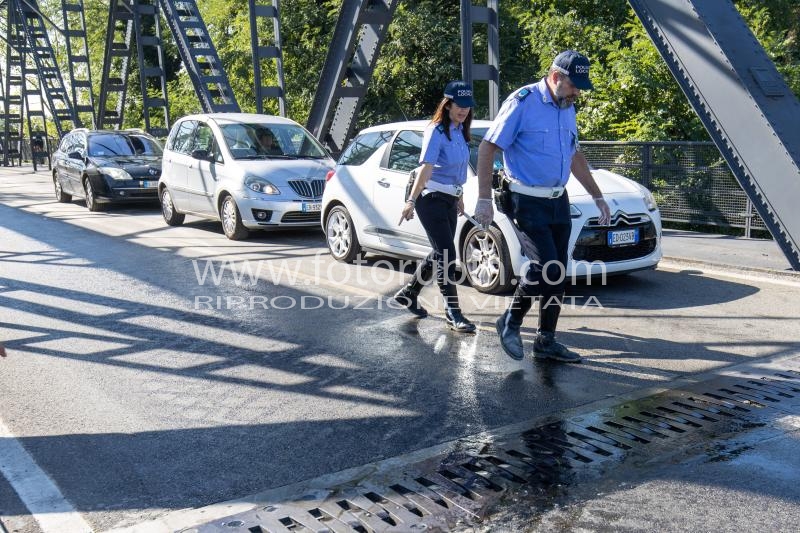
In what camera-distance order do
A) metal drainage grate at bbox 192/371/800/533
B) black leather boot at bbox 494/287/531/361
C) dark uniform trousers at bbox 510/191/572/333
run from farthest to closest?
1. black leather boot at bbox 494/287/531/361
2. dark uniform trousers at bbox 510/191/572/333
3. metal drainage grate at bbox 192/371/800/533

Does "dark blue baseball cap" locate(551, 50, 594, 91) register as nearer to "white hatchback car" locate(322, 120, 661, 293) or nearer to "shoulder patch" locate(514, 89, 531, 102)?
"shoulder patch" locate(514, 89, 531, 102)

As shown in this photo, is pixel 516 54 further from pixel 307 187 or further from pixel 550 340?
pixel 550 340

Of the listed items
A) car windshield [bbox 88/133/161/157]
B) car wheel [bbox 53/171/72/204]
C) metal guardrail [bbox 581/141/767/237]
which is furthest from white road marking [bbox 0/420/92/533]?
car wheel [bbox 53/171/72/204]

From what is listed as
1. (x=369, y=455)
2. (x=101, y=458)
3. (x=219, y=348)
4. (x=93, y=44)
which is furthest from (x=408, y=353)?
(x=93, y=44)

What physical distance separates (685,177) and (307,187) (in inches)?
222

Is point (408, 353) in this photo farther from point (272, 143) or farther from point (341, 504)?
point (272, 143)

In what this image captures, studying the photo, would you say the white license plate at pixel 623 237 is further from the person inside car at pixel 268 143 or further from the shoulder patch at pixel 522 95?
the person inside car at pixel 268 143

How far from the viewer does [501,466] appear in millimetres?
4328

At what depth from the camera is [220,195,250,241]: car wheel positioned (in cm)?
1298

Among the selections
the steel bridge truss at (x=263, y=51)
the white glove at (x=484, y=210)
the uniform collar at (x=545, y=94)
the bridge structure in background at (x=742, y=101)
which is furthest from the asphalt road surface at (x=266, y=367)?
the steel bridge truss at (x=263, y=51)

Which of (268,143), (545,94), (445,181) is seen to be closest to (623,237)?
(445,181)

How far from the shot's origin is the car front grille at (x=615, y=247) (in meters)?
8.34

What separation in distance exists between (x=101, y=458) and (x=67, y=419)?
790 millimetres

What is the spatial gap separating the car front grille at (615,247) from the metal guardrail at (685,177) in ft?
13.4
